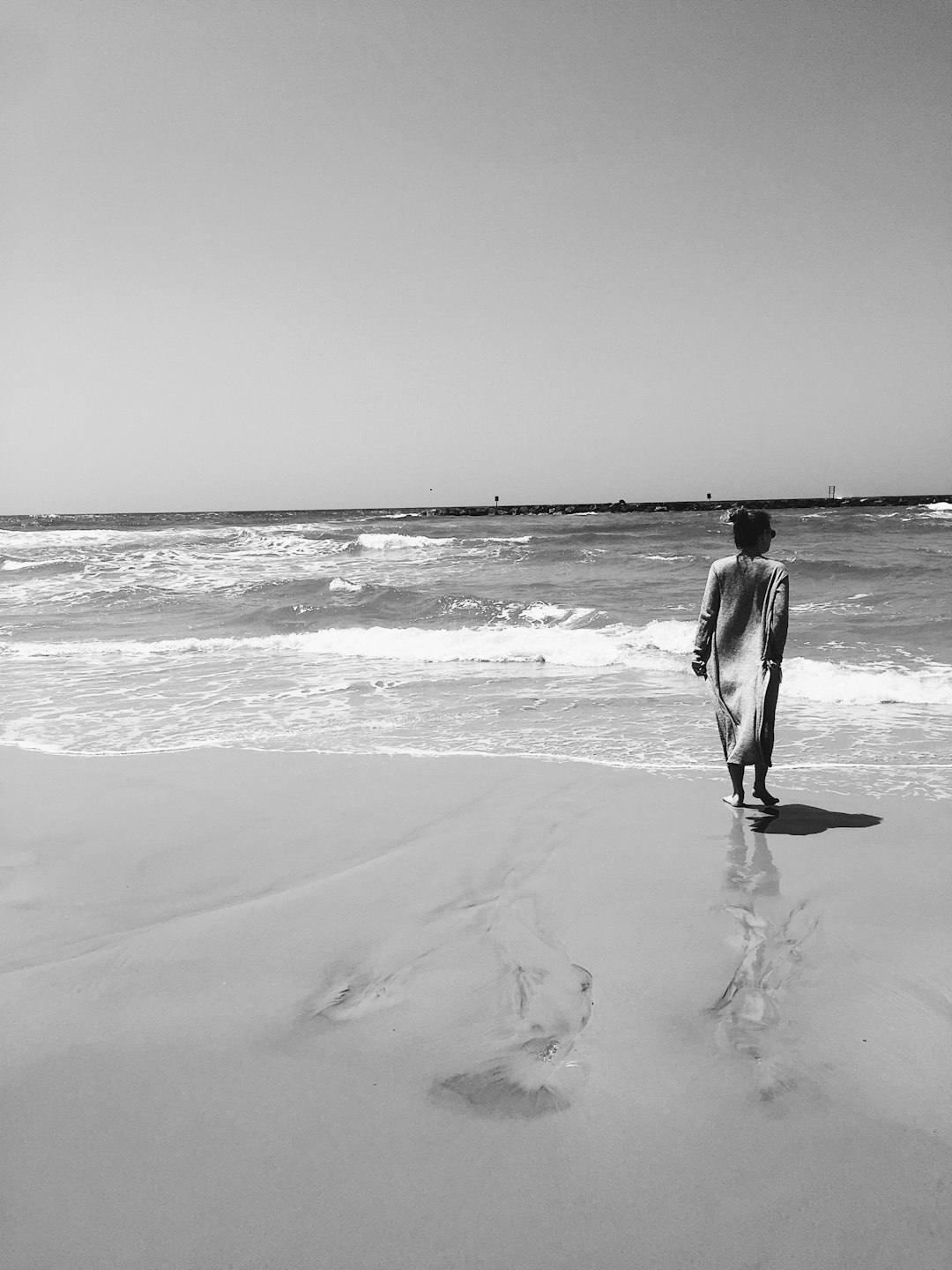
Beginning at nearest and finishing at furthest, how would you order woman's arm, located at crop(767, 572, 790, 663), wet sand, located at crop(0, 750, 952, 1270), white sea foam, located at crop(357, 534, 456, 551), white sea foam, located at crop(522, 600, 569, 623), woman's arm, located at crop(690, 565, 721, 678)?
wet sand, located at crop(0, 750, 952, 1270) → woman's arm, located at crop(767, 572, 790, 663) → woman's arm, located at crop(690, 565, 721, 678) → white sea foam, located at crop(522, 600, 569, 623) → white sea foam, located at crop(357, 534, 456, 551)

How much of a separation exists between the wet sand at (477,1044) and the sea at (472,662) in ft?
5.54

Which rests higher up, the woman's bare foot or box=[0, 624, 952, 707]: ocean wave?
the woman's bare foot

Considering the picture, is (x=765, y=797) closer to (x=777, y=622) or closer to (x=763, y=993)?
(x=777, y=622)

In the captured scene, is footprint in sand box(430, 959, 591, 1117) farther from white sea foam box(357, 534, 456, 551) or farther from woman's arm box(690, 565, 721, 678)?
white sea foam box(357, 534, 456, 551)

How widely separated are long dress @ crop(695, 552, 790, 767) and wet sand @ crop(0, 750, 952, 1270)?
51cm

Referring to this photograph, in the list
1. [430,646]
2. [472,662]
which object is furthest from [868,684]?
[430,646]

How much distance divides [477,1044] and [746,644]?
2.83 metres

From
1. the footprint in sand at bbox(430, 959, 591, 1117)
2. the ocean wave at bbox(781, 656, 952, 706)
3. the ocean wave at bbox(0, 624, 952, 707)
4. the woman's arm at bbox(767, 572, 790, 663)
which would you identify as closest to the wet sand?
the footprint in sand at bbox(430, 959, 591, 1117)

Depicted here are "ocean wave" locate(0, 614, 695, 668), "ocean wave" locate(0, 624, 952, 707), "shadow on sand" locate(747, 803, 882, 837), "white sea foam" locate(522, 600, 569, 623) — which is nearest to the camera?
"shadow on sand" locate(747, 803, 882, 837)

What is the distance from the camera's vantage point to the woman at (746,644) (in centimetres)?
431

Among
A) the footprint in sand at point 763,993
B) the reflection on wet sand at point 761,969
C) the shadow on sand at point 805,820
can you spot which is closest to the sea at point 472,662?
the shadow on sand at point 805,820

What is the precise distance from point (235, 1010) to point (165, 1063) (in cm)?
28

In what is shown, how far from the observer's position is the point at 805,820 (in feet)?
13.9

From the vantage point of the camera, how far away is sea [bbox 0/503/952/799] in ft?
19.2
